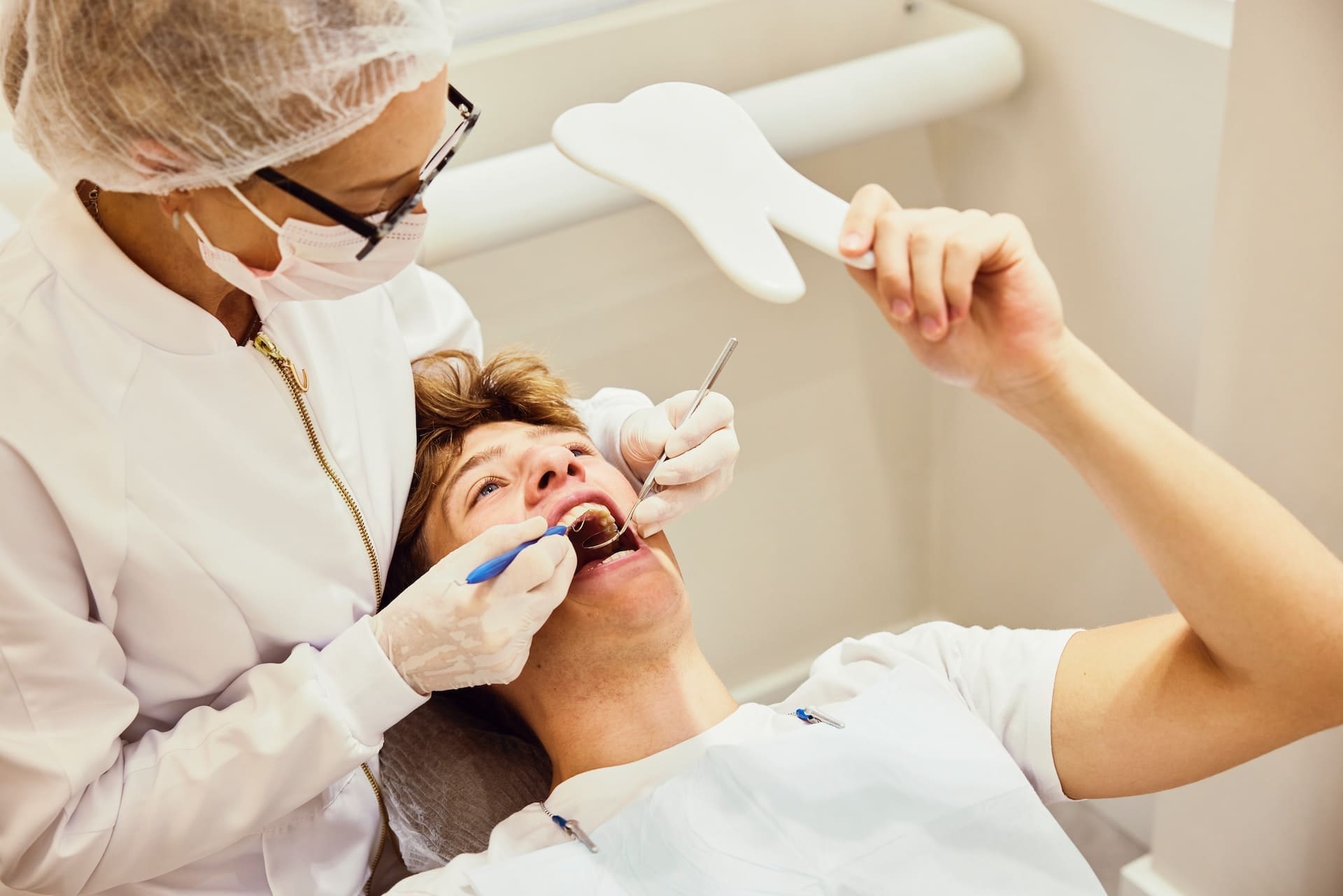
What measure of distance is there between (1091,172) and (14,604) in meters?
→ 1.75

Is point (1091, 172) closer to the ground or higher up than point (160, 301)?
closer to the ground

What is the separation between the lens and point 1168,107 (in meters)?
1.95

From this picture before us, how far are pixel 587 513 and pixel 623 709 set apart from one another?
9.4 inches

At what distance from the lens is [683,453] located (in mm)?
1565

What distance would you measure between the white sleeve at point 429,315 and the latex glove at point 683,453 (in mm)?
296

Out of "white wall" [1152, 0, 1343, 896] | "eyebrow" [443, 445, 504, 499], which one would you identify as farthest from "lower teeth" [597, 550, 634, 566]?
"white wall" [1152, 0, 1343, 896]

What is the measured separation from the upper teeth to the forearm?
20.0 inches

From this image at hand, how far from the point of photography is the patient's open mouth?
1.52 m

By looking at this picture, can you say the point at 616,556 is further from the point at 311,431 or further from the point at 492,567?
the point at 311,431

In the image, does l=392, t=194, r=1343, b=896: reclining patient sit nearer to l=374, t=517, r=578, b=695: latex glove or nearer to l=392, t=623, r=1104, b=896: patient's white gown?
l=392, t=623, r=1104, b=896: patient's white gown

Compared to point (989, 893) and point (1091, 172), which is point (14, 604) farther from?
point (1091, 172)

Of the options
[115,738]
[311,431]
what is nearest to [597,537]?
[311,431]

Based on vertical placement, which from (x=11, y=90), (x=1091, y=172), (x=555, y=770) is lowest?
(x=555, y=770)

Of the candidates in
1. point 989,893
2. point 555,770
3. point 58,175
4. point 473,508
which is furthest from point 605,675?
point 58,175
